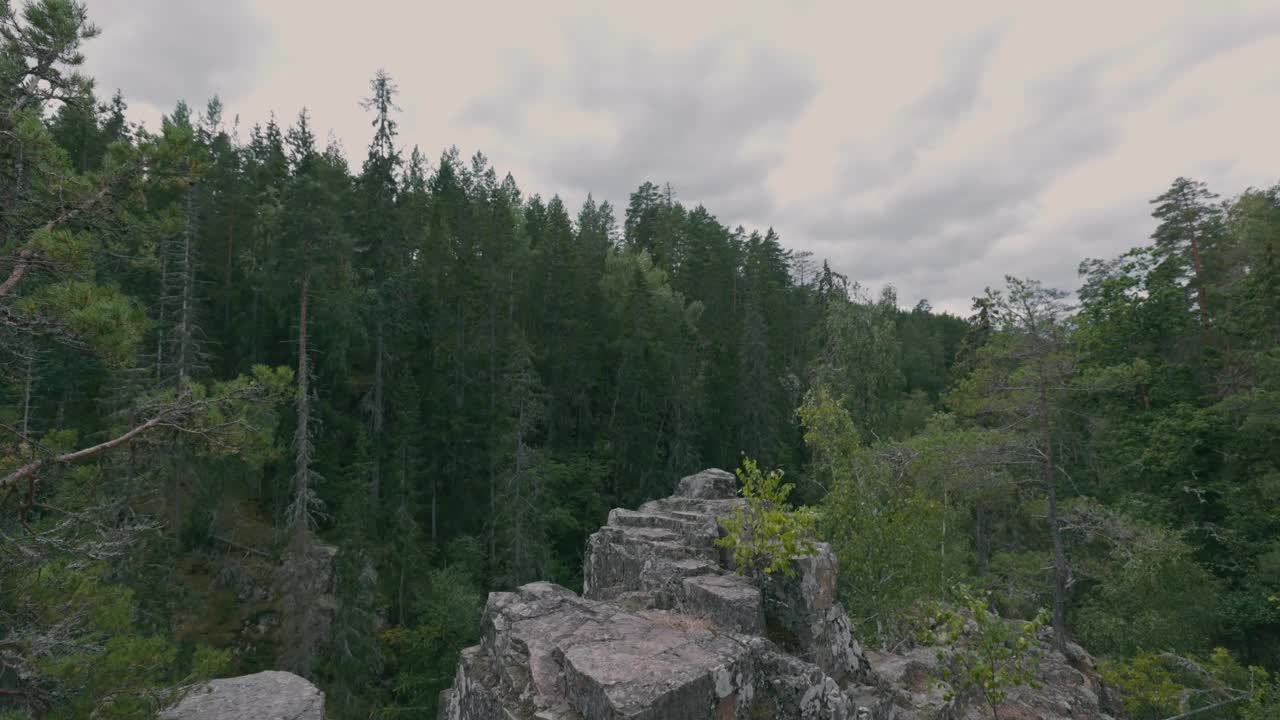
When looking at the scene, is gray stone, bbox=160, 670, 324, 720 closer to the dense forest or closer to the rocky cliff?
the dense forest

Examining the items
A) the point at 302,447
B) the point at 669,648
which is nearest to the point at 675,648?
the point at 669,648

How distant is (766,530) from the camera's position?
862 cm

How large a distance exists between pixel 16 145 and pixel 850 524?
Result: 1514cm

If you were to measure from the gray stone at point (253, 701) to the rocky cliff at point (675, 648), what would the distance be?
306 cm

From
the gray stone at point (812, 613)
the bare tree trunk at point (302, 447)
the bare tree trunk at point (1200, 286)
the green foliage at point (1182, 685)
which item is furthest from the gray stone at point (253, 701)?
the bare tree trunk at point (1200, 286)

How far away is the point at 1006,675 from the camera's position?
753 cm

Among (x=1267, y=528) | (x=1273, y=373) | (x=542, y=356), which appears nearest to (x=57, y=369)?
(x=542, y=356)

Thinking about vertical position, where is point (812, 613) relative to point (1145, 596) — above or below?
above

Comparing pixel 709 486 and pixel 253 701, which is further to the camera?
pixel 709 486

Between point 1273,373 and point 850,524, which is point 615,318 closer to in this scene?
point 850,524

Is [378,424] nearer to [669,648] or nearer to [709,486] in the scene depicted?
[709,486]

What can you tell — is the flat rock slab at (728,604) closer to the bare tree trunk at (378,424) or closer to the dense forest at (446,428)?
the dense forest at (446,428)

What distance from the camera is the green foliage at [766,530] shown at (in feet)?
27.6

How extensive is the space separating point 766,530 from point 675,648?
2692mm
